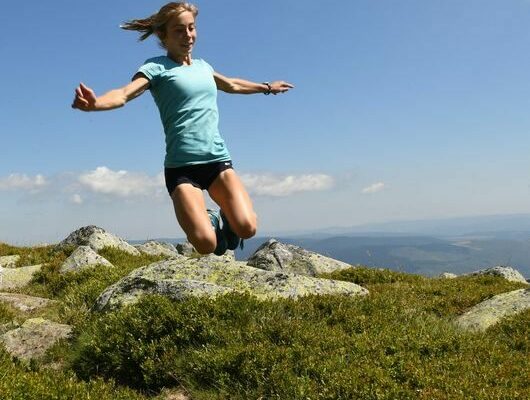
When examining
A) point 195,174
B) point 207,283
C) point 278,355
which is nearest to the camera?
point 278,355

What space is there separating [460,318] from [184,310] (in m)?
5.75

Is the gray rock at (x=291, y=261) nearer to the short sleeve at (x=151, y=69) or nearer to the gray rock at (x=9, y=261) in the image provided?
the gray rock at (x=9, y=261)

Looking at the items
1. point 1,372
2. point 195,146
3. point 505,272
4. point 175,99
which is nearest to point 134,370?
point 1,372

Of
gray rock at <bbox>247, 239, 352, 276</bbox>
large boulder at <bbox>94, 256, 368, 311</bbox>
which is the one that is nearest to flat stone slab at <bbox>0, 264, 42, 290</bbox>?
large boulder at <bbox>94, 256, 368, 311</bbox>

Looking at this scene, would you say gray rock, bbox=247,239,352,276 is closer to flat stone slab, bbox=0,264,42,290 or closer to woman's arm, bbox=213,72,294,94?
flat stone slab, bbox=0,264,42,290

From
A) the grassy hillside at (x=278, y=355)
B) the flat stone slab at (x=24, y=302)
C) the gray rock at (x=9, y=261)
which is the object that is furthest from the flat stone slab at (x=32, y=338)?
the gray rock at (x=9, y=261)

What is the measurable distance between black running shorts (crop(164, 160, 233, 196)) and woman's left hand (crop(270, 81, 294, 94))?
229 centimetres

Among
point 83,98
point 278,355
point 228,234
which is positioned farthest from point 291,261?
point 83,98

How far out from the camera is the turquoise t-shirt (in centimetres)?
781

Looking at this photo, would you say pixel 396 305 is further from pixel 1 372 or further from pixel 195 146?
pixel 1 372

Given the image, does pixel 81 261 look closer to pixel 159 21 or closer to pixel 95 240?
pixel 95 240

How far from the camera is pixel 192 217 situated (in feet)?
25.0

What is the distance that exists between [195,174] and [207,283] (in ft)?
11.8

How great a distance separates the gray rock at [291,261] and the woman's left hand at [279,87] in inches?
433
